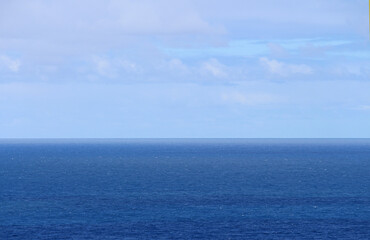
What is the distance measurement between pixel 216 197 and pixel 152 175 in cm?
5031

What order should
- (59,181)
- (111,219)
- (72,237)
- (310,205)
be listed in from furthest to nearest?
(59,181) → (310,205) → (111,219) → (72,237)

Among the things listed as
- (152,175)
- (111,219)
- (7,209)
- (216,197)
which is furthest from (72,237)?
(152,175)

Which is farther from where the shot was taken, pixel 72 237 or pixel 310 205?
pixel 310 205

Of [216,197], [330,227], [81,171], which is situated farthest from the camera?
[81,171]

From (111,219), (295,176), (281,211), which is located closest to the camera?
(111,219)

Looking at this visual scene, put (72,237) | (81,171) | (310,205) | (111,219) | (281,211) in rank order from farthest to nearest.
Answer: (81,171) → (310,205) → (281,211) → (111,219) → (72,237)

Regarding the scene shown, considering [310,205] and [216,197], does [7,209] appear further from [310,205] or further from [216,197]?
[310,205]

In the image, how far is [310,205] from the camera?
98625 mm

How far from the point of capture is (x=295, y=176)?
155875 millimetres

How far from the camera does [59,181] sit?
141375mm

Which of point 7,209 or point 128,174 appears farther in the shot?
point 128,174

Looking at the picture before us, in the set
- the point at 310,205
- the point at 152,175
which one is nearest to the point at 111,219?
the point at 310,205

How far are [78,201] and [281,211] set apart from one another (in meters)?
34.6

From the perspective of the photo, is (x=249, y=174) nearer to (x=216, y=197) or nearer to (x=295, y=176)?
(x=295, y=176)
